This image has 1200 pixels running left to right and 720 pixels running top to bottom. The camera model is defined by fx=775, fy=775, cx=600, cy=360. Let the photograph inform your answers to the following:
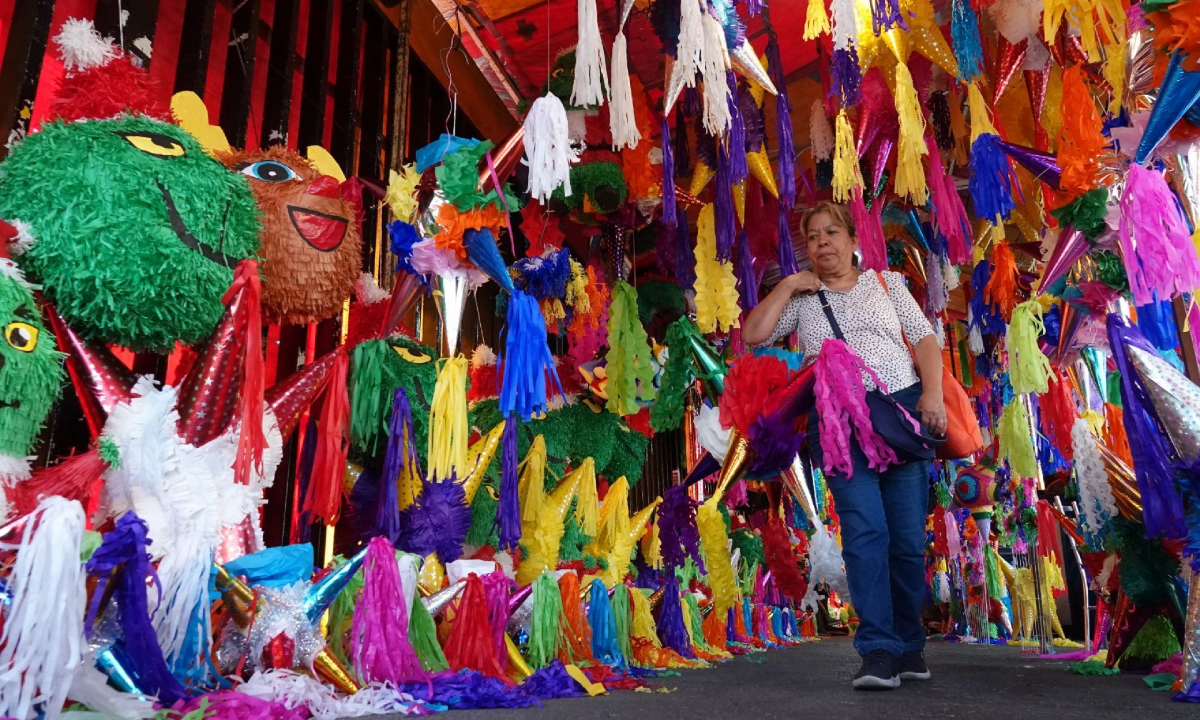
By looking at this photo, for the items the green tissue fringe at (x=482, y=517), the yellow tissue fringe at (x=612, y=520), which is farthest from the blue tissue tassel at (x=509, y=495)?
the yellow tissue fringe at (x=612, y=520)

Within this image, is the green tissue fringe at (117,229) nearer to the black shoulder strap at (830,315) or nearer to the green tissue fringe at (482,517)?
the green tissue fringe at (482,517)

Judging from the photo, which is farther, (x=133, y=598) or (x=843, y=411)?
(x=843, y=411)

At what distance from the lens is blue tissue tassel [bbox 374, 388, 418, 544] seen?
5.10 feet

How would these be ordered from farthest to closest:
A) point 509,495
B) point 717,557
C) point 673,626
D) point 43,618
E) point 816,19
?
point 717,557
point 673,626
point 816,19
point 509,495
point 43,618

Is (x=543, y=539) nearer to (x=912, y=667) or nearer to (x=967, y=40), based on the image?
(x=912, y=667)

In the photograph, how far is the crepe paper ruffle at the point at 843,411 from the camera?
1457 mm

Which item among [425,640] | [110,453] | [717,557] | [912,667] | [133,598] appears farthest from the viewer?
[717,557]

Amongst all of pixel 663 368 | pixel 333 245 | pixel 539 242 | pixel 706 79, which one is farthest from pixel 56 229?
pixel 663 368

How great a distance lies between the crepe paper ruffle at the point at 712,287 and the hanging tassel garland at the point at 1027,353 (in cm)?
82

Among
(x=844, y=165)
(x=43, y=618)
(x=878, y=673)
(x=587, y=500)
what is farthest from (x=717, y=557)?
(x=43, y=618)

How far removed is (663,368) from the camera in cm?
254

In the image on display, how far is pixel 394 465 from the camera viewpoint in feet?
5.21

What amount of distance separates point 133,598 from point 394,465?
2.24ft

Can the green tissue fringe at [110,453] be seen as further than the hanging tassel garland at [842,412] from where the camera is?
No
